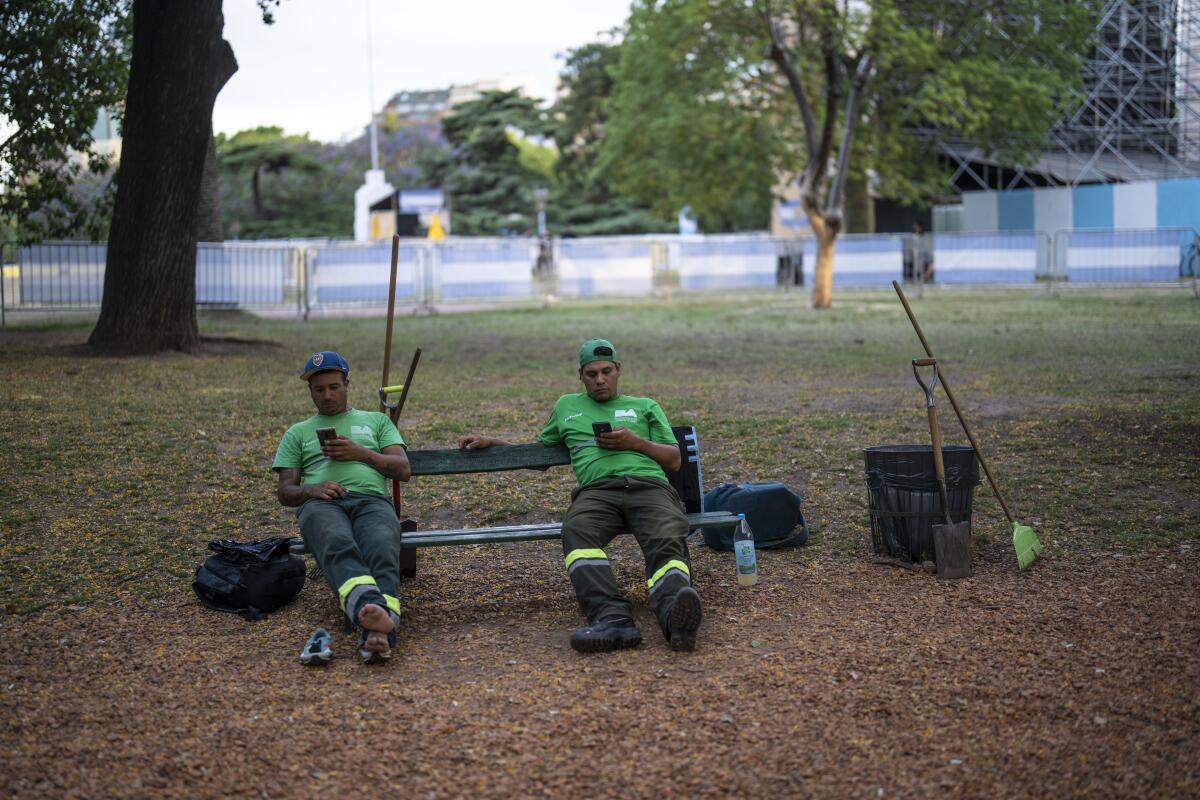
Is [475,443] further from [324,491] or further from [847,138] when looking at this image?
[847,138]

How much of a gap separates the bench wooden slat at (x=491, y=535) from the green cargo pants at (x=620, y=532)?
17 cm

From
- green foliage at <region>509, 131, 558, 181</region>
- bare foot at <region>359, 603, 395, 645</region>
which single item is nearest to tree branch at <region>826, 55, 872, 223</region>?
bare foot at <region>359, 603, 395, 645</region>

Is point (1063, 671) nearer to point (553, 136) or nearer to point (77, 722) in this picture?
point (77, 722)

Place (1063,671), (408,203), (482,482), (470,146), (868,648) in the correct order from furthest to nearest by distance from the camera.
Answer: (470,146)
(408,203)
(482,482)
(868,648)
(1063,671)

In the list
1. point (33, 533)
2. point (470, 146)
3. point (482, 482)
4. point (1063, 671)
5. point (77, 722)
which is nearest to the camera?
point (77, 722)

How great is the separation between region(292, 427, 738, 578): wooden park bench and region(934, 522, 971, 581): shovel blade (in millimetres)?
984

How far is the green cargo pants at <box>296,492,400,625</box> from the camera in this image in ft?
17.9

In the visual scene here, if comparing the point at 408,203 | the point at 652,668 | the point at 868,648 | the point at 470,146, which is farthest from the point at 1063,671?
the point at 470,146

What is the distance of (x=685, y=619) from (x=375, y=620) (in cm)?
123

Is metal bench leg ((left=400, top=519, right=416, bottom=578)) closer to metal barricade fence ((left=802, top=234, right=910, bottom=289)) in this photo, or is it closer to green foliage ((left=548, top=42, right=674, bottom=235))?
metal barricade fence ((left=802, top=234, right=910, bottom=289))

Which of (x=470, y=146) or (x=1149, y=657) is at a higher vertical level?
(x=470, y=146)

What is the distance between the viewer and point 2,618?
591 centimetres

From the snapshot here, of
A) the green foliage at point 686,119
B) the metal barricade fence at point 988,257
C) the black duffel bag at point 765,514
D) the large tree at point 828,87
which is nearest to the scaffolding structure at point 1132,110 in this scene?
the large tree at point 828,87

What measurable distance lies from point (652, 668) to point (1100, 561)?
2.73 m
